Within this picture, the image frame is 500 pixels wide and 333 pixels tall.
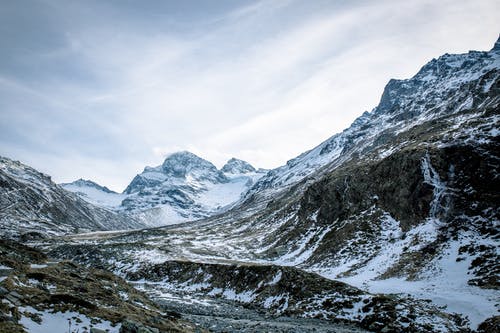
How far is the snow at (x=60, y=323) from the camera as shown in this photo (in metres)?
18.3

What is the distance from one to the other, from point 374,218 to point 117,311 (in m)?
55.6

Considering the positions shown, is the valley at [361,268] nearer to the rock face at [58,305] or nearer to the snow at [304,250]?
the rock face at [58,305]

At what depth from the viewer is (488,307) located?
28.9 m

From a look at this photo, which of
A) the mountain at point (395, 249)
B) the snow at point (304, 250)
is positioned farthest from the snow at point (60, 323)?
the snow at point (304, 250)

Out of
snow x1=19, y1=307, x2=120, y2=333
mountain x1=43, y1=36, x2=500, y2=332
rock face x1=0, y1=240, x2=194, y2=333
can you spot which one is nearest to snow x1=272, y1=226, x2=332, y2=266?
mountain x1=43, y1=36, x2=500, y2=332

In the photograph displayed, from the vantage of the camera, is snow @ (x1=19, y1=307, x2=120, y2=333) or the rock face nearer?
snow @ (x1=19, y1=307, x2=120, y2=333)

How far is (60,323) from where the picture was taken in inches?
773

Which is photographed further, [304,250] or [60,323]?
[304,250]

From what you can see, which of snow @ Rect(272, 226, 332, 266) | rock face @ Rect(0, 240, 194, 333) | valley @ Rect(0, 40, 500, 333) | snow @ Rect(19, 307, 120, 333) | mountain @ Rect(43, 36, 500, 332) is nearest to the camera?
snow @ Rect(19, 307, 120, 333)

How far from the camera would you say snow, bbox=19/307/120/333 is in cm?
1830

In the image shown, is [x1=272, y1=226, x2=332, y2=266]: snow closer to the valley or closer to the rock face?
the valley

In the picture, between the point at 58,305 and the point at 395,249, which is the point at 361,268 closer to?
the point at 395,249

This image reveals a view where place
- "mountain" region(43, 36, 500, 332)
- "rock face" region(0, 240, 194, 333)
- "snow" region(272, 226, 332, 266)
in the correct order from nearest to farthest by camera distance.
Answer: "rock face" region(0, 240, 194, 333) → "mountain" region(43, 36, 500, 332) → "snow" region(272, 226, 332, 266)

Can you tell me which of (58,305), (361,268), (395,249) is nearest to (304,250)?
(361,268)
